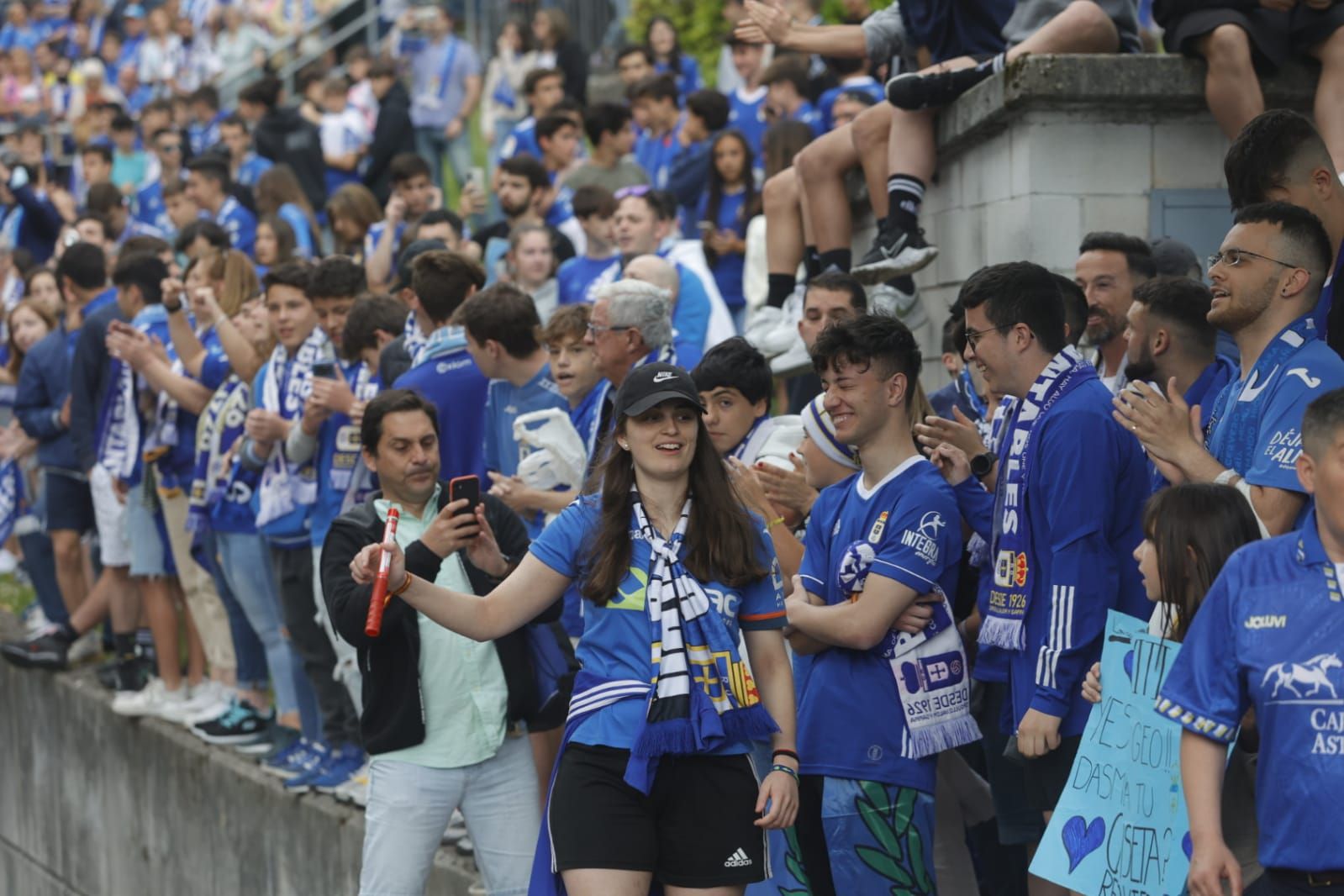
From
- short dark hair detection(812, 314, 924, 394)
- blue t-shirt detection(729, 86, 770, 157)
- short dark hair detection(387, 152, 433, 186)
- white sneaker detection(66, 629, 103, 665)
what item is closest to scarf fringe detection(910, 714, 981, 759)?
short dark hair detection(812, 314, 924, 394)

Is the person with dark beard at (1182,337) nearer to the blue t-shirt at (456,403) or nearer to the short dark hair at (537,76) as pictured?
the blue t-shirt at (456,403)

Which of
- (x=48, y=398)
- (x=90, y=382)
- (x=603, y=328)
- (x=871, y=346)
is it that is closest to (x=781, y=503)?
(x=871, y=346)

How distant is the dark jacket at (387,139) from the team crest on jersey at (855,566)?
10788mm

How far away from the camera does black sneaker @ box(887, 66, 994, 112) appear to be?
7145 millimetres

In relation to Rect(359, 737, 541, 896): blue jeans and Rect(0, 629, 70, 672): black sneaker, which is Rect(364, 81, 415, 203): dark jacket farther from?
Rect(359, 737, 541, 896): blue jeans

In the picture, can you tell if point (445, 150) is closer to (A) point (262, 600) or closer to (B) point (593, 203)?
(B) point (593, 203)

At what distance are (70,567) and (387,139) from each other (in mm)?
5071

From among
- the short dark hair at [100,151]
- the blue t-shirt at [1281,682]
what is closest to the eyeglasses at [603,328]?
the blue t-shirt at [1281,682]

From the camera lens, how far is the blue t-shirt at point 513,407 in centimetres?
695

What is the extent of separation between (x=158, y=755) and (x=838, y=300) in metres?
5.53

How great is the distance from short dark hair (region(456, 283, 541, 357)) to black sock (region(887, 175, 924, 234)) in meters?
1.46

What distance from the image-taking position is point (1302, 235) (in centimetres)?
445

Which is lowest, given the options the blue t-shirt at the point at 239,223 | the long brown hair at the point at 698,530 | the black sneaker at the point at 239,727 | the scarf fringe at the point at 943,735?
the black sneaker at the point at 239,727

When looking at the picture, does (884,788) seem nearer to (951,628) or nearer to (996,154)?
(951,628)
